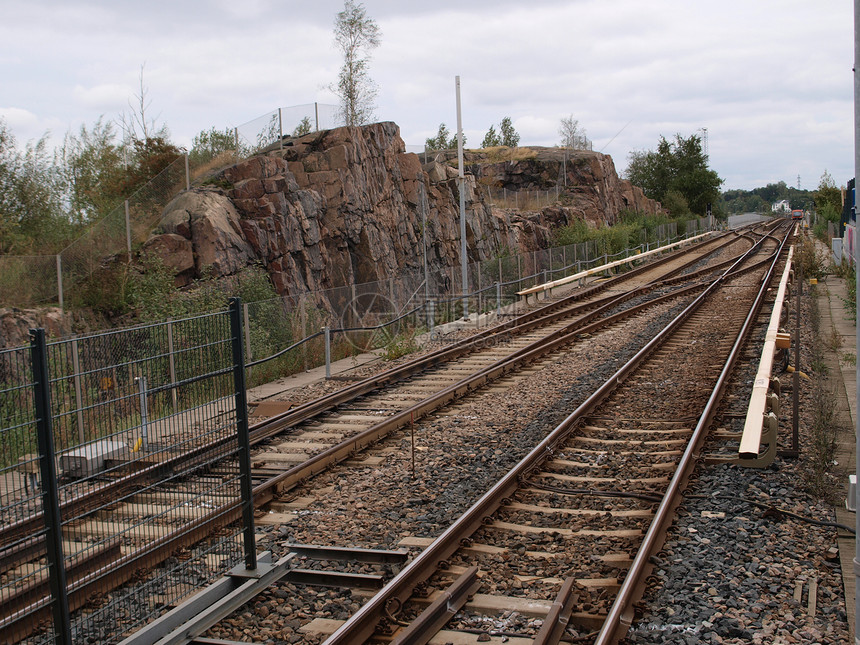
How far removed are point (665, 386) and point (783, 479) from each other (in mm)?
5113

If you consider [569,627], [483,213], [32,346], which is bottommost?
[569,627]

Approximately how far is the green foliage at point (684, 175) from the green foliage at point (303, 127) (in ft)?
232

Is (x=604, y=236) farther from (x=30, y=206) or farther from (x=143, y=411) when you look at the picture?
(x=143, y=411)

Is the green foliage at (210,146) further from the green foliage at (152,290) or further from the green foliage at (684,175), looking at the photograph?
the green foliage at (684,175)

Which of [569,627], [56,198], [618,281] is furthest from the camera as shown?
[618,281]

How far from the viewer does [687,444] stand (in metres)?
9.75

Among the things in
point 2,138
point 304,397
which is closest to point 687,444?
point 304,397

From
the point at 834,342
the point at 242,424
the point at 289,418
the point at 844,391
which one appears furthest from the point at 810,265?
the point at 242,424

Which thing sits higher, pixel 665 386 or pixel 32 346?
pixel 32 346

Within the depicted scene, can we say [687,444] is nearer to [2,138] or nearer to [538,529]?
[538,529]

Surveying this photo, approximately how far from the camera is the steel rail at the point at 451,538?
5336 mm

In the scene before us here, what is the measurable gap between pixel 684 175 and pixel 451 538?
95518 millimetres

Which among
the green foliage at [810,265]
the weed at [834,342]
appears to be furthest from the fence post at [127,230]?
the green foliage at [810,265]

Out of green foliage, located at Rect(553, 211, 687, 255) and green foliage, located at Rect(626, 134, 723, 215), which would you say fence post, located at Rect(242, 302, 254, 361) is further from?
green foliage, located at Rect(626, 134, 723, 215)
